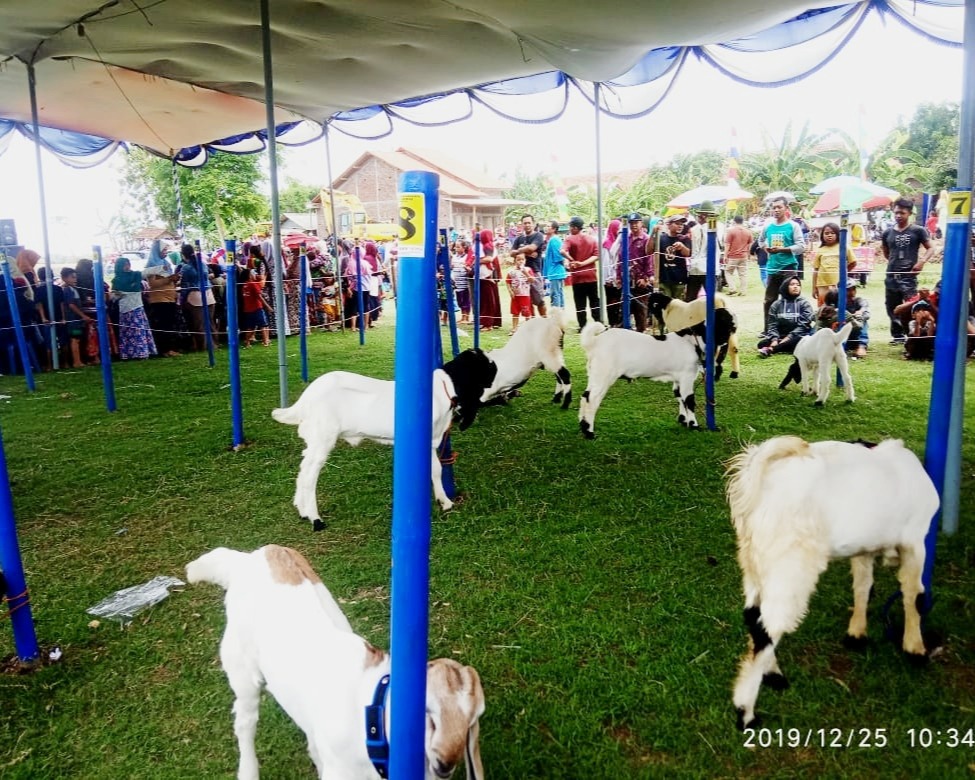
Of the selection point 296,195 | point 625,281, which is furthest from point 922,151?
point 296,195

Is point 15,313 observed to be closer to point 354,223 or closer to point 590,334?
point 590,334

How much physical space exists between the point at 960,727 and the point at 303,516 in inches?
145

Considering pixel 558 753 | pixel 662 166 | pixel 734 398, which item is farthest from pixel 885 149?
pixel 558 753

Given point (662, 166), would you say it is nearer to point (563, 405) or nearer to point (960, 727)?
point (563, 405)

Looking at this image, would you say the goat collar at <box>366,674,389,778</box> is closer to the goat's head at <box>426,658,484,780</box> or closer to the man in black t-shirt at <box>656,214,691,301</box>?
the goat's head at <box>426,658,484,780</box>

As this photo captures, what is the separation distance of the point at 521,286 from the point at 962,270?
9.17 metres

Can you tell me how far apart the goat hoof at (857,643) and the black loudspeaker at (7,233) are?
11.3 meters

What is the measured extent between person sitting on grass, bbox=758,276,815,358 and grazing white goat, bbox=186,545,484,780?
329 inches

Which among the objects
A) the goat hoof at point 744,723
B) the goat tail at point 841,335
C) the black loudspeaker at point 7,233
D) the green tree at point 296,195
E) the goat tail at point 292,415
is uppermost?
the green tree at point 296,195

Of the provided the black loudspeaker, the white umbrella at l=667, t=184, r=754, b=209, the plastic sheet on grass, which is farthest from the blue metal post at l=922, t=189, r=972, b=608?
the white umbrella at l=667, t=184, r=754, b=209

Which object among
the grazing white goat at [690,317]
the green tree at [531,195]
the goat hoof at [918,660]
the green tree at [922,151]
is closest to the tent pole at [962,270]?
the goat hoof at [918,660]

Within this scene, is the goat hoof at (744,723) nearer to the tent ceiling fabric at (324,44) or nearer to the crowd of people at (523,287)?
the tent ceiling fabric at (324,44)

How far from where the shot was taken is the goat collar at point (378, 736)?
1.58 metres

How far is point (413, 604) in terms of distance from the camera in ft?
4.69
